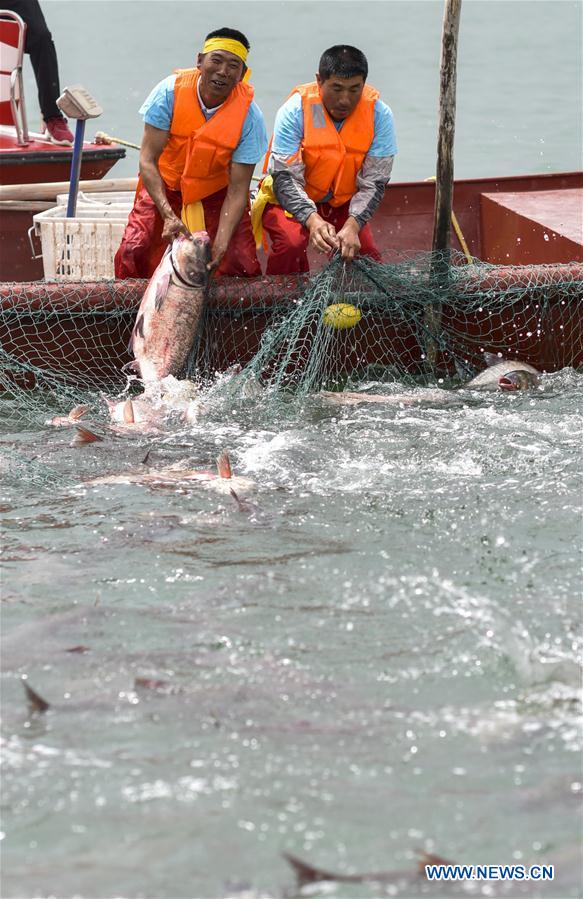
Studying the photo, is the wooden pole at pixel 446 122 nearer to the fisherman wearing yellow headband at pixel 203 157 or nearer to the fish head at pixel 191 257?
the fisherman wearing yellow headband at pixel 203 157

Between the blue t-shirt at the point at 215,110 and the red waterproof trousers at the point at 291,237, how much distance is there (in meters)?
0.48

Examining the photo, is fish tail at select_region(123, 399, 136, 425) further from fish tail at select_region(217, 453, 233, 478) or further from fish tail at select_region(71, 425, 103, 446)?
fish tail at select_region(217, 453, 233, 478)

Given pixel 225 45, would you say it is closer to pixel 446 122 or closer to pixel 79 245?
pixel 446 122

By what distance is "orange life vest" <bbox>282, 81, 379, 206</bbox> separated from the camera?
818cm

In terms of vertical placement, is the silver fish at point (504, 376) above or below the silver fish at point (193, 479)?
above

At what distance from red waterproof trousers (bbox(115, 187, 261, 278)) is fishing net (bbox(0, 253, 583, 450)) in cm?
25

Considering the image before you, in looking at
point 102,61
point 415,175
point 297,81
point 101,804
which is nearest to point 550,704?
point 101,804

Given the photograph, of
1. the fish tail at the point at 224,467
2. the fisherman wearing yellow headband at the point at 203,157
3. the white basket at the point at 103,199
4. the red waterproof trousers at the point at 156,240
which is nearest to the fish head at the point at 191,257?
the fisherman wearing yellow headband at the point at 203,157

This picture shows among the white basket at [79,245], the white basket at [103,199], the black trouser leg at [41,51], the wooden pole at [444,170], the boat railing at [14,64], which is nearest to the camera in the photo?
the wooden pole at [444,170]

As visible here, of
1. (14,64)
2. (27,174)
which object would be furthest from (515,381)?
(14,64)

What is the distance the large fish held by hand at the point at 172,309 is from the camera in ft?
25.5

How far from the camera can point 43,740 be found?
13.4 feet

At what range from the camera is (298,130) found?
8.22 m

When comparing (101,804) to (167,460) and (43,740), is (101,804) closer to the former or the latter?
(43,740)
